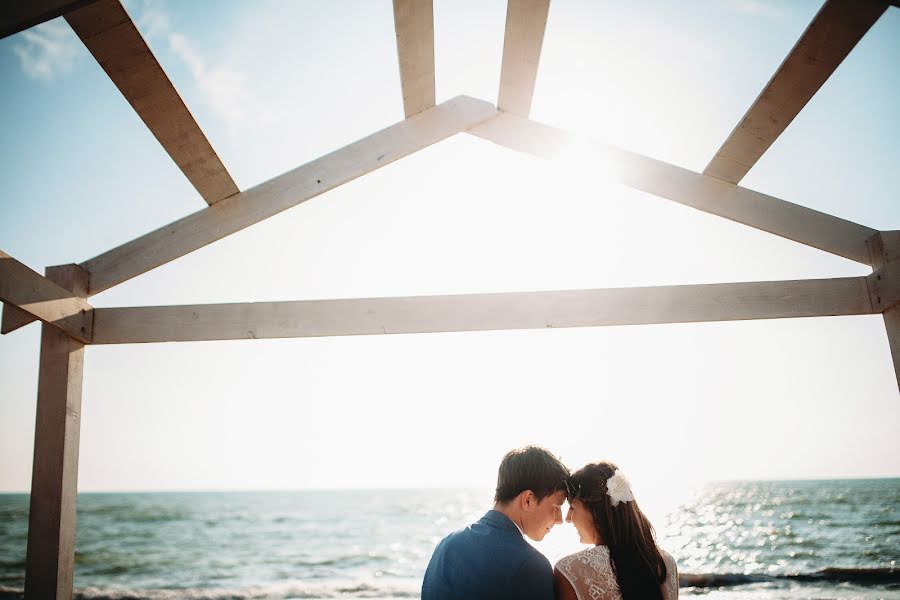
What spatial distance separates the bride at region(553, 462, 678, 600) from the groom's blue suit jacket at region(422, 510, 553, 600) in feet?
0.67

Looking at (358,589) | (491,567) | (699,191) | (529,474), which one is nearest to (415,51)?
(699,191)

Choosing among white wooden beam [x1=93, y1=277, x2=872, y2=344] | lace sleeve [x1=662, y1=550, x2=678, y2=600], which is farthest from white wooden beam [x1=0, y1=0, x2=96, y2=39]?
lace sleeve [x1=662, y1=550, x2=678, y2=600]

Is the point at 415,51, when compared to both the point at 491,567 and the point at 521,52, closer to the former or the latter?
the point at 521,52

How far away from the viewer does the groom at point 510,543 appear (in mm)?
1665

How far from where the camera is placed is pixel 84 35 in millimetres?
2102

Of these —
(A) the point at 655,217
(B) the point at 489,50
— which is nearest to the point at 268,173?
(B) the point at 489,50

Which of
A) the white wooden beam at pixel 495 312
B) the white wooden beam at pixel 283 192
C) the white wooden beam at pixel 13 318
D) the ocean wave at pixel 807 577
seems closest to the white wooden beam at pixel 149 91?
the white wooden beam at pixel 283 192

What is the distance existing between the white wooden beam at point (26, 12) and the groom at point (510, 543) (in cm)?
173

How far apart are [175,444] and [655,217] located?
3820cm

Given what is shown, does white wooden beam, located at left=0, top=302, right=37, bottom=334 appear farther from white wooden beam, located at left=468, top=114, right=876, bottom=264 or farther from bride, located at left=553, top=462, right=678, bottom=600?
bride, located at left=553, top=462, right=678, bottom=600

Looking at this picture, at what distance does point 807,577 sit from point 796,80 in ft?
37.0

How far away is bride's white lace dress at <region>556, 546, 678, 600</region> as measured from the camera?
184 centimetres

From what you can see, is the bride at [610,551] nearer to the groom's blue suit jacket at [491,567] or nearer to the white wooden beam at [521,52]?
the groom's blue suit jacket at [491,567]

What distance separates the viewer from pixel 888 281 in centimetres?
257
